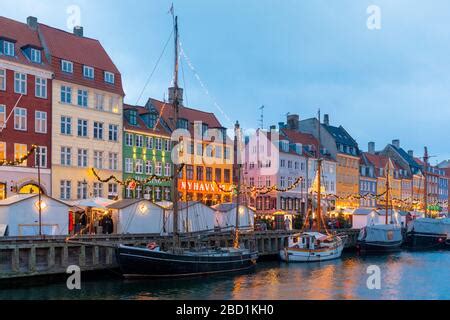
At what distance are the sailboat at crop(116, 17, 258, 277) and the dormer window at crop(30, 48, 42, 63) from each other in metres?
17.8

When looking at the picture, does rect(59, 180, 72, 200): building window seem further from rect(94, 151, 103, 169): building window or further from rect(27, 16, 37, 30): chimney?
rect(27, 16, 37, 30): chimney

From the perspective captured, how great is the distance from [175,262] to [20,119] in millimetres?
20927

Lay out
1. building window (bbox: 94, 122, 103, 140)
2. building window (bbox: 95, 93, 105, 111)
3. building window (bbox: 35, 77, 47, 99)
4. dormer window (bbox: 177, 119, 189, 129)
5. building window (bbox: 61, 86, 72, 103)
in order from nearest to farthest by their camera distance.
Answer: building window (bbox: 35, 77, 47, 99)
building window (bbox: 61, 86, 72, 103)
building window (bbox: 94, 122, 103, 140)
building window (bbox: 95, 93, 105, 111)
dormer window (bbox: 177, 119, 189, 129)

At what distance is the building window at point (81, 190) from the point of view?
2146 inches

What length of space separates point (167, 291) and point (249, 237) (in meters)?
20.3

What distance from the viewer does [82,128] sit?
2181 inches

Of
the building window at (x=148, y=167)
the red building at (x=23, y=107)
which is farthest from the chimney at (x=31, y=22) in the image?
the building window at (x=148, y=167)

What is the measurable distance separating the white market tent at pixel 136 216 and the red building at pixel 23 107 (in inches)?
346

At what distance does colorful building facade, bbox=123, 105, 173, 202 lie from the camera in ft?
198

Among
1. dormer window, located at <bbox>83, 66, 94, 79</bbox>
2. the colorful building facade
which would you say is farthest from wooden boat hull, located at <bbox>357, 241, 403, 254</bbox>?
dormer window, located at <bbox>83, 66, 94, 79</bbox>

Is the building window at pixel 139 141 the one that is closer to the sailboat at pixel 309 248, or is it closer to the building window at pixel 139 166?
the building window at pixel 139 166

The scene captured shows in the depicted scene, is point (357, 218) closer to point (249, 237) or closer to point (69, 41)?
point (249, 237)

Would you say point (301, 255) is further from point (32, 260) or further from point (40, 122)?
point (40, 122)
